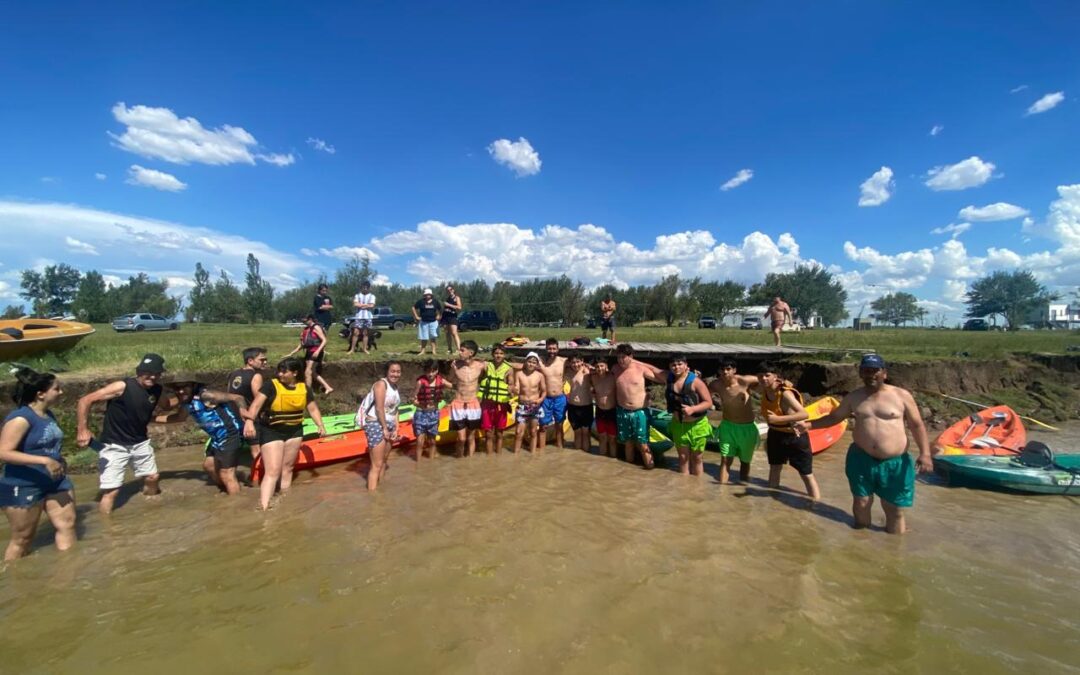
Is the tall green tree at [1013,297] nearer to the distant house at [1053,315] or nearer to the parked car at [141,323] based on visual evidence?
the distant house at [1053,315]

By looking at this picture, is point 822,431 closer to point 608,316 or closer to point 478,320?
point 608,316

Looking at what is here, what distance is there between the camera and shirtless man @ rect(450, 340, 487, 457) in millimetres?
7941

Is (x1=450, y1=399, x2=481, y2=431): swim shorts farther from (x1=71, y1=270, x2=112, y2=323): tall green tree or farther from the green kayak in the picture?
(x1=71, y1=270, x2=112, y2=323): tall green tree

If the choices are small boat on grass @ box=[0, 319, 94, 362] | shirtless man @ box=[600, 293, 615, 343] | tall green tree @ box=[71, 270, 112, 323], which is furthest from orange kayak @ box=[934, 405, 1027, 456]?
tall green tree @ box=[71, 270, 112, 323]

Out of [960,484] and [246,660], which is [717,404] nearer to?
[960,484]

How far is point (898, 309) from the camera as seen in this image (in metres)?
106

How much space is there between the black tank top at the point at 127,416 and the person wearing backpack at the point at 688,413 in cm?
654

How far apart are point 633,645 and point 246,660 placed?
8.52 ft

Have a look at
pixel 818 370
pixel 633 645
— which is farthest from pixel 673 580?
pixel 818 370

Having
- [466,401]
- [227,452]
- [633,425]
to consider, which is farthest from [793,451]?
[227,452]

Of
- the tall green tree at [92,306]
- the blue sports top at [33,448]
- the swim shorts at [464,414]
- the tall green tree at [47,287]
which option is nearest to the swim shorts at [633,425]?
the swim shorts at [464,414]

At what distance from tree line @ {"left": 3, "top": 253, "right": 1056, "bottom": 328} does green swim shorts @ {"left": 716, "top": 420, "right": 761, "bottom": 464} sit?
44.9 m

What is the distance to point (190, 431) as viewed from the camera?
9188mm

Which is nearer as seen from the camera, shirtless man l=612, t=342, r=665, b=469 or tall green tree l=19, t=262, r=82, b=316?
shirtless man l=612, t=342, r=665, b=469
